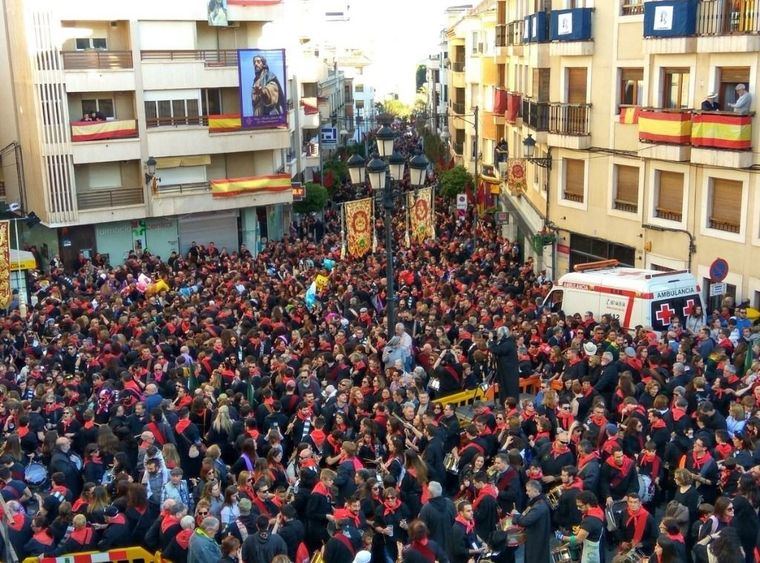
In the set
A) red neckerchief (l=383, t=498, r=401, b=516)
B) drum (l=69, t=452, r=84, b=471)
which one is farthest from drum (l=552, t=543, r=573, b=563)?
drum (l=69, t=452, r=84, b=471)

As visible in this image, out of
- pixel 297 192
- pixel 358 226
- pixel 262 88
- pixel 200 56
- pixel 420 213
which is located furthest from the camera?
pixel 297 192

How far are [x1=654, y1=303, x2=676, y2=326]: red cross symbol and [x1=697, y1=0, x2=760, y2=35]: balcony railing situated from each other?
681cm

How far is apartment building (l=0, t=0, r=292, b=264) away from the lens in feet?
103

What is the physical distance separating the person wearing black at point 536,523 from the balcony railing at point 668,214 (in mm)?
15674

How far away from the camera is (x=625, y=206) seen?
25.5 m

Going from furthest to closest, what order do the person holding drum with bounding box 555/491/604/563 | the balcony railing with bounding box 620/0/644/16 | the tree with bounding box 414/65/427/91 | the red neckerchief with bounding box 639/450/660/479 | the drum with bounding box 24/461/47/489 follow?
1. the tree with bounding box 414/65/427/91
2. the balcony railing with bounding box 620/0/644/16
3. the drum with bounding box 24/461/47/489
4. the red neckerchief with bounding box 639/450/660/479
5. the person holding drum with bounding box 555/491/604/563

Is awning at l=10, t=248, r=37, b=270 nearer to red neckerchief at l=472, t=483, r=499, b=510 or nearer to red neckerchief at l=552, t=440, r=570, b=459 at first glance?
red neckerchief at l=552, t=440, r=570, b=459

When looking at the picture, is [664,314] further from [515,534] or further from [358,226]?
[515,534]

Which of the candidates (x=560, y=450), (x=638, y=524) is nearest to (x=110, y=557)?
(x=560, y=450)

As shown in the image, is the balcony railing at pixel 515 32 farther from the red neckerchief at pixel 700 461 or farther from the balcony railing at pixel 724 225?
the red neckerchief at pixel 700 461

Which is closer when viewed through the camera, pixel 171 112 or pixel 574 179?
pixel 574 179

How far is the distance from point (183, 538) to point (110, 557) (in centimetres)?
95

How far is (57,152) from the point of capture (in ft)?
103

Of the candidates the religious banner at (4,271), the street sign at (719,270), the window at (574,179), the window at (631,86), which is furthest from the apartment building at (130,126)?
the street sign at (719,270)
